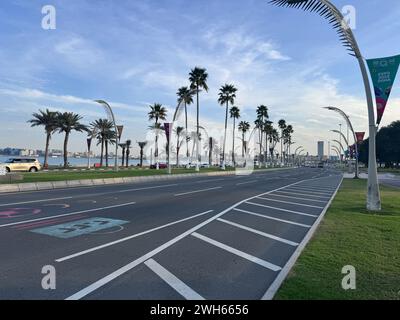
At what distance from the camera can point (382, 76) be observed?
13797mm

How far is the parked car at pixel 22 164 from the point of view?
130 ft

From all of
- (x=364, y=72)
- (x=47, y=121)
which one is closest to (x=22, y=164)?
(x=47, y=121)

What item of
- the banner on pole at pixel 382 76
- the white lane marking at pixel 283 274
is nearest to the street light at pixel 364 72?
the banner on pole at pixel 382 76

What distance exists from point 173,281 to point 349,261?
10.8 ft

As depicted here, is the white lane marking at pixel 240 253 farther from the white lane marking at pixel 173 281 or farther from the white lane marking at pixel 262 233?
the white lane marking at pixel 173 281

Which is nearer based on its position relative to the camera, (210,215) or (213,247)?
(213,247)

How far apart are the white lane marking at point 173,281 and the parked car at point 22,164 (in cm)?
3662

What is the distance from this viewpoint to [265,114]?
3831 inches

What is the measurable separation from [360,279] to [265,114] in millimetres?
93420

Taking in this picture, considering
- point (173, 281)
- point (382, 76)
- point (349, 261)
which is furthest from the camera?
point (382, 76)

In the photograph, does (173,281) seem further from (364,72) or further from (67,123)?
(67,123)

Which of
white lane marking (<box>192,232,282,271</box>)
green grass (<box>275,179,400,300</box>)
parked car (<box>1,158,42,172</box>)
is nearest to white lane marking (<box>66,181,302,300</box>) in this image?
white lane marking (<box>192,232,282,271</box>)
